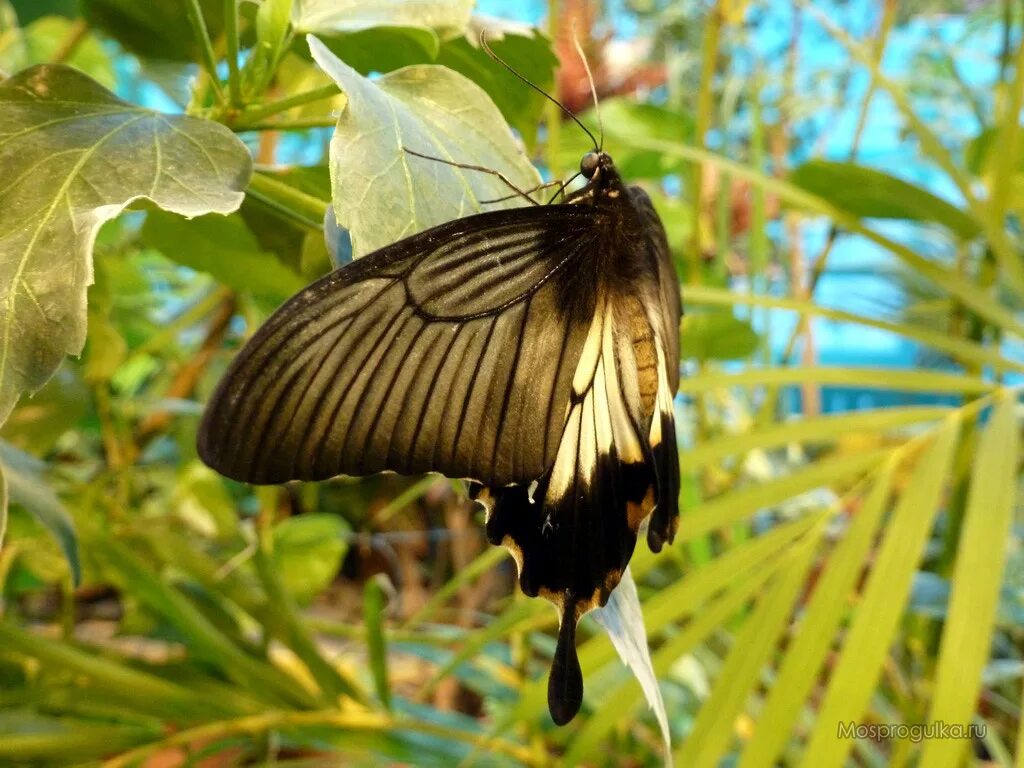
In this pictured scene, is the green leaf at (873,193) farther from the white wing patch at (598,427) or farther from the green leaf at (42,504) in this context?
the green leaf at (42,504)

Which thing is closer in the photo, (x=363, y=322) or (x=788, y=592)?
(x=363, y=322)

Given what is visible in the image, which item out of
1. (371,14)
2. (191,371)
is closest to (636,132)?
(191,371)

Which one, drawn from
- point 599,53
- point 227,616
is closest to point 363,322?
point 227,616

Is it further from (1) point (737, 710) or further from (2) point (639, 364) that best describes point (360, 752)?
(2) point (639, 364)

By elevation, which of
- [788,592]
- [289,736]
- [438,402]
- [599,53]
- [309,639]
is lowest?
[289,736]

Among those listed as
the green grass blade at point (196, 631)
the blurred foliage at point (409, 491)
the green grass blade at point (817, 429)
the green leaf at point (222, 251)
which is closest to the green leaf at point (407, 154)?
the blurred foliage at point (409, 491)

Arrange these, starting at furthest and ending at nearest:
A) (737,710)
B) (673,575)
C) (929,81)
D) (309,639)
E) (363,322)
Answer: (929,81) → (673,575) → (309,639) → (737,710) → (363,322)
